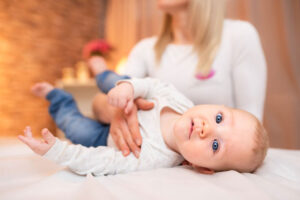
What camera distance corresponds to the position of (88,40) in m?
3.38

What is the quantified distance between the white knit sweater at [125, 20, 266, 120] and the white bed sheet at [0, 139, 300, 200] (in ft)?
1.91

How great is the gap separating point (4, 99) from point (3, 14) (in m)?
0.84

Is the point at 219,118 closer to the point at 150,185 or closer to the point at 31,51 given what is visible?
the point at 150,185

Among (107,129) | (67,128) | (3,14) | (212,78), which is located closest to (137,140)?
(107,129)

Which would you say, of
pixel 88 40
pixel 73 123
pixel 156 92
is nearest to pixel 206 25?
pixel 156 92

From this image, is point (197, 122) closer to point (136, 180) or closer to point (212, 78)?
point (136, 180)

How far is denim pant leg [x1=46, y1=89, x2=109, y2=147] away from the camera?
1092 mm

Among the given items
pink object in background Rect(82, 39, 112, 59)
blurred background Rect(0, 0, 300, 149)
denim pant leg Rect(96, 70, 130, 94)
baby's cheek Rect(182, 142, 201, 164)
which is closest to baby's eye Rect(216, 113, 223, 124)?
baby's cheek Rect(182, 142, 201, 164)

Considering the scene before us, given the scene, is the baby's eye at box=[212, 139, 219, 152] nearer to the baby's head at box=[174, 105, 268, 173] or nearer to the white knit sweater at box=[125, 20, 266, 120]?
the baby's head at box=[174, 105, 268, 173]

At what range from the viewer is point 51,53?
2.85 metres

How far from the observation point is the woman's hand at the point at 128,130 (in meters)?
0.86

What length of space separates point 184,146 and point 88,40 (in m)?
2.92

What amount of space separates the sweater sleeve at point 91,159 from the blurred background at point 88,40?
1665 mm

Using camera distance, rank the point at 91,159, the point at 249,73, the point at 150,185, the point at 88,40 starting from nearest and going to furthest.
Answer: the point at 150,185
the point at 91,159
the point at 249,73
the point at 88,40
